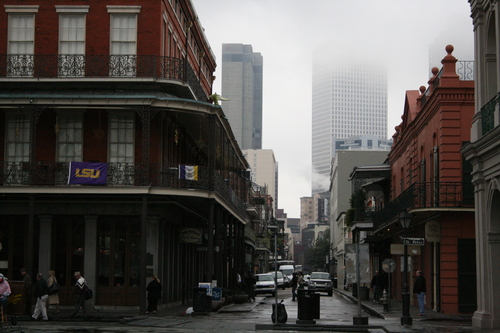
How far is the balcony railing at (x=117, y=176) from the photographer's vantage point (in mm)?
27656

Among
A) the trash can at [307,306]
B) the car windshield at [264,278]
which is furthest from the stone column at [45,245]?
the car windshield at [264,278]

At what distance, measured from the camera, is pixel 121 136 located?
29.5 meters

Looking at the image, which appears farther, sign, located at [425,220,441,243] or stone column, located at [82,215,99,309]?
sign, located at [425,220,441,243]

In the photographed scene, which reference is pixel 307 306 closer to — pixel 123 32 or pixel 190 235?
pixel 190 235

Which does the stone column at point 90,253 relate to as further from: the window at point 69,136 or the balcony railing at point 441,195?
the balcony railing at point 441,195

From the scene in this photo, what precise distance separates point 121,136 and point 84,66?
119 inches

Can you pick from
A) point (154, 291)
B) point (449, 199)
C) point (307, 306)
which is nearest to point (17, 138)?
point (154, 291)

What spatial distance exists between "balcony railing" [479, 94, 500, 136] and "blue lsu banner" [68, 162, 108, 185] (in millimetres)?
13285

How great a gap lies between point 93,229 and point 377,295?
671 inches

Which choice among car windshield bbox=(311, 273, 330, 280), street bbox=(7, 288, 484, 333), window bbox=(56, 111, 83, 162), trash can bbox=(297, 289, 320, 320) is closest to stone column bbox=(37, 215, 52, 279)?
window bbox=(56, 111, 83, 162)

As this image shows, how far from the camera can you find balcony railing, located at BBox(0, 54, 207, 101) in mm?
29281

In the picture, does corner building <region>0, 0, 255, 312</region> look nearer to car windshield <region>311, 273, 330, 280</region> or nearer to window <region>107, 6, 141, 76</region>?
window <region>107, 6, 141, 76</region>

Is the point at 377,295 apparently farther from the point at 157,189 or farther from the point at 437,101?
the point at 157,189

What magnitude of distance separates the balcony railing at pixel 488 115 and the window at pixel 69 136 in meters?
15.2
